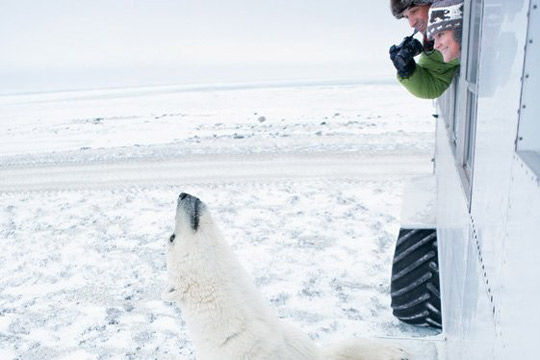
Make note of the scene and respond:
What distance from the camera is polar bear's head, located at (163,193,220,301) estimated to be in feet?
6.77

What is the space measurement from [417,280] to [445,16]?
2.52m

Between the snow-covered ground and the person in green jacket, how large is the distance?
89.0 inches

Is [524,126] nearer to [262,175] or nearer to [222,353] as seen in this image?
[222,353]

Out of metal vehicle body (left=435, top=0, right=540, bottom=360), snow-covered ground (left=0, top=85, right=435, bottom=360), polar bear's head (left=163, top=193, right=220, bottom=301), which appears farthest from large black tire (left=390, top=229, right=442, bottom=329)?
metal vehicle body (left=435, top=0, right=540, bottom=360)

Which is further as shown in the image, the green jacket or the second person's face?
the green jacket

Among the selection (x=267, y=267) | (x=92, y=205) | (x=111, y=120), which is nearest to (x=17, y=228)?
(x=92, y=205)

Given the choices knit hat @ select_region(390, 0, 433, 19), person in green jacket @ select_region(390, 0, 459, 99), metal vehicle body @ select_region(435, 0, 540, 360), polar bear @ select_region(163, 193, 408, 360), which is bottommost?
polar bear @ select_region(163, 193, 408, 360)

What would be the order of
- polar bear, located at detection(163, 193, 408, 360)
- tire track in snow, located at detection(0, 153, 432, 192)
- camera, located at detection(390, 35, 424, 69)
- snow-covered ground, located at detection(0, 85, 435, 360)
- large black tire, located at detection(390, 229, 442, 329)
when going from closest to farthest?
1. polar bear, located at detection(163, 193, 408, 360)
2. camera, located at detection(390, 35, 424, 69)
3. large black tire, located at detection(390, 229, 442, 329)
4. snow-covered ground, located at detection(0, 85, 435, 360)
5. tire track in snow, located at detection(0, 153, 432, 192)

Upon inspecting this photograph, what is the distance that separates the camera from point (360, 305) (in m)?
4.39

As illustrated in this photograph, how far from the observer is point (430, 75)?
8.43ft

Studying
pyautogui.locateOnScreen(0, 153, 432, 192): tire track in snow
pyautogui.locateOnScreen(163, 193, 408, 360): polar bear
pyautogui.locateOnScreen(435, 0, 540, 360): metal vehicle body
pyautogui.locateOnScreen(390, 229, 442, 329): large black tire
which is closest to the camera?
pyautogui.locateOnScreen(435, 0, 540, 360): metal vehicle body

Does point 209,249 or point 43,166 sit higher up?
point 209,249

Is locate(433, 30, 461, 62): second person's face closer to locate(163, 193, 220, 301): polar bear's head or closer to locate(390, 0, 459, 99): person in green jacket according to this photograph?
locate(390, 0, 459, 99): person in green jacket

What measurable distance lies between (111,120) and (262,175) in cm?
1485
